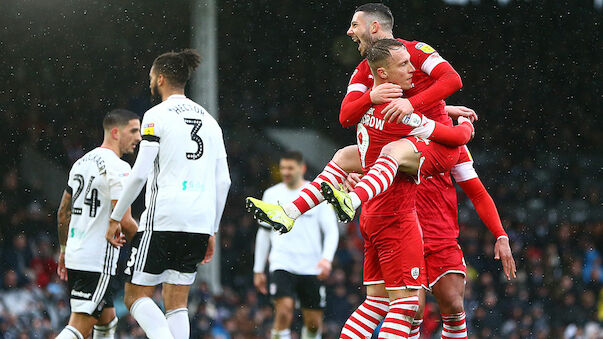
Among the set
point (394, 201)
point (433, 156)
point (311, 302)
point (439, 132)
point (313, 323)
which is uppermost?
point (439, 132)

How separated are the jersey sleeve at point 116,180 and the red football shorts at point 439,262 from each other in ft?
7.60

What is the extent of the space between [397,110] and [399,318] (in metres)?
1.18

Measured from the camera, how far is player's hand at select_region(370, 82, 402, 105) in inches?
200

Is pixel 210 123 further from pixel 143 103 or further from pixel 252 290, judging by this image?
pixel 143 103

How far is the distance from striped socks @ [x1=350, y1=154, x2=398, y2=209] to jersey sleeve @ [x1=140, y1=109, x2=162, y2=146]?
171 cm

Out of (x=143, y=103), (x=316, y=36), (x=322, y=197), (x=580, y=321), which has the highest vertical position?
(x=316, y=36)

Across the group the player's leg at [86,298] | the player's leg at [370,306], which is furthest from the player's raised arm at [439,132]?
the player's leg at [86,298]

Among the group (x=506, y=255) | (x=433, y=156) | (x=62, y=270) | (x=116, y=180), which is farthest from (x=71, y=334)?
(x=506, y=255)

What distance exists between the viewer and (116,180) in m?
6.53

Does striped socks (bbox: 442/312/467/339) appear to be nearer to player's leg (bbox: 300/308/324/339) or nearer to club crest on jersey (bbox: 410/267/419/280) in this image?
club crest on jersey (bbox: 410/267/419/280)

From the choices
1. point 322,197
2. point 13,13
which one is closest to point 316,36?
point 13,13

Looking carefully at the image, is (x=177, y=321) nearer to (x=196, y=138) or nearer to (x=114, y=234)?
(x=114, y=234)

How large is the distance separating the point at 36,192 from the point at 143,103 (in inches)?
116

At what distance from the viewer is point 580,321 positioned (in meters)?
14.5
